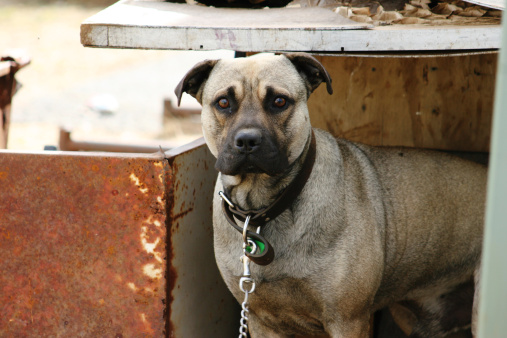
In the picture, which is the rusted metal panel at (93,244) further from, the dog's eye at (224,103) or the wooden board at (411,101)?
the wooden board at (411,101)

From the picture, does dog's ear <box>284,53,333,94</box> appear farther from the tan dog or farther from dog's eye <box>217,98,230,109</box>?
dog's eye <box>217,98,230,109</box>

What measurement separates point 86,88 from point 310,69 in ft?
33.6

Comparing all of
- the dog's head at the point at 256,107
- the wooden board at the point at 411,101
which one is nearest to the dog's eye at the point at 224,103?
the dog's head at the point at 256,107

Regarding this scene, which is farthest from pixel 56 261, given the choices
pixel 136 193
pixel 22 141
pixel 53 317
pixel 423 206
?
pixel 22 141

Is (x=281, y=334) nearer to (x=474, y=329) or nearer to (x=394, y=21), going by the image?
(x=474, y=329)

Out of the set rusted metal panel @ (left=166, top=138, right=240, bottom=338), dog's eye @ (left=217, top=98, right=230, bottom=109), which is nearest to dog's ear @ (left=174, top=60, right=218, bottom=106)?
dog's eye @ (left=217, top=98, right=230, bottom=109)

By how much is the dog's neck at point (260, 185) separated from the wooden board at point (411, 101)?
129 centimetres

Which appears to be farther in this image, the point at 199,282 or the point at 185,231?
the point at 199,282

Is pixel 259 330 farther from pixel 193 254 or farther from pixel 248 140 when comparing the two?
pixel 248 140

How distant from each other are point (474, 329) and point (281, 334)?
102 centimetres

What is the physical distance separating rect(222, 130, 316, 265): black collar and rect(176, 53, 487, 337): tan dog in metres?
0.04

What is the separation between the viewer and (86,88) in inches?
492

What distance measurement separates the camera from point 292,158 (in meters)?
2.84

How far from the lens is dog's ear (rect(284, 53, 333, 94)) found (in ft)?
9.32
